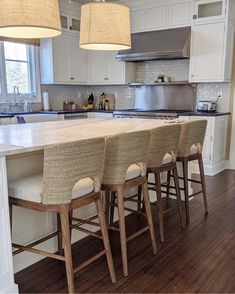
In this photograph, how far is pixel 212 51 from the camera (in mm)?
4848

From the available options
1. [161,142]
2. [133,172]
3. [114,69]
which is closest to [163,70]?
[114,69]

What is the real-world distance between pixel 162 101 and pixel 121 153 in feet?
13.0

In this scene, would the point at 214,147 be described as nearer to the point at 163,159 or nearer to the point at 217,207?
the point at 217,207

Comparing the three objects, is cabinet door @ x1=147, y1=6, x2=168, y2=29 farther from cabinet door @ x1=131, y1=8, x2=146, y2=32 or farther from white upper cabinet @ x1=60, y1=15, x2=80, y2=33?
white upper cabinet @ x1=60, y1=15, x2=80, y2=33

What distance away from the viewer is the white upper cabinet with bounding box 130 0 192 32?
16.5 feet

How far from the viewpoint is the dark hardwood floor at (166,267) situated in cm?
204

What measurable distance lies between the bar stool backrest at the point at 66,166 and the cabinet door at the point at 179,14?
3.93 meters

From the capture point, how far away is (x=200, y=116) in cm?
487

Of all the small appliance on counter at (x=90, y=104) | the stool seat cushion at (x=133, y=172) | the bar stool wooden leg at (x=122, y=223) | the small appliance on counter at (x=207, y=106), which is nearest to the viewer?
the bar stool wooden leg at (x=122, y=223)

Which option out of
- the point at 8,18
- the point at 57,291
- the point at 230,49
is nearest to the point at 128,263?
the point at 57,291

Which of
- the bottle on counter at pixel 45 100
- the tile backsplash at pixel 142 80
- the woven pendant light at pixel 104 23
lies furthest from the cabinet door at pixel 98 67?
the woven pendant light at pixel 104 23

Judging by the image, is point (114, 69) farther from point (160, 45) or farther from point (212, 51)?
point (212, 51)

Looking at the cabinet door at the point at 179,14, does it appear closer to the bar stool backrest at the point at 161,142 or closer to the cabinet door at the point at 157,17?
the cabinet door at the point at 157,17

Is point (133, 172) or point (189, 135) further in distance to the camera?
point (189, 135)
